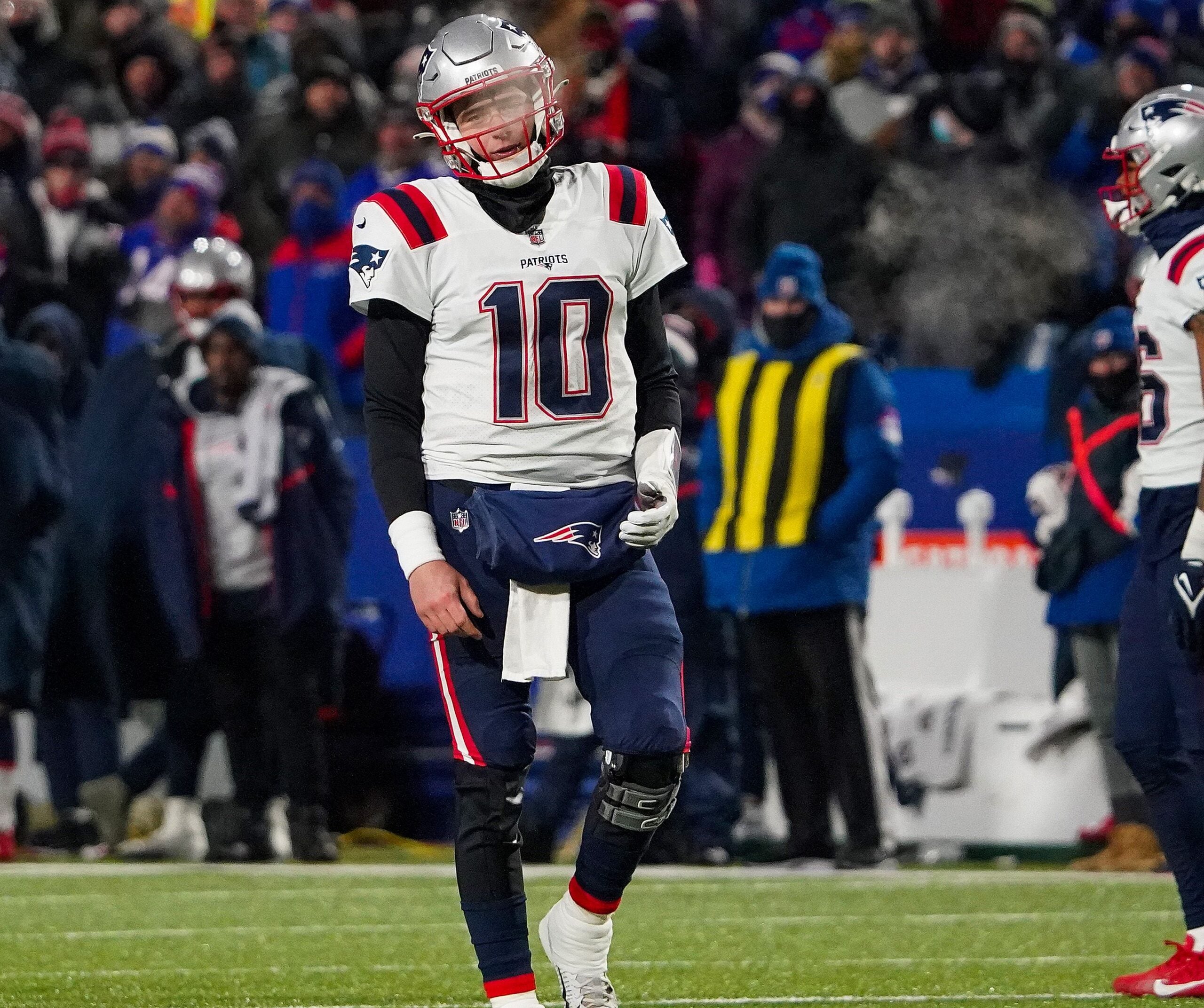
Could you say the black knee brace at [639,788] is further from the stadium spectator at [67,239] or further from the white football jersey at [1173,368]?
the stadium spectator at [67,239]

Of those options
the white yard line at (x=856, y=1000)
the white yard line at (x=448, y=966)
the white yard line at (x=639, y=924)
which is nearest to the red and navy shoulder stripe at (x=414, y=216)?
the white yard line at (x=856, y=1000)

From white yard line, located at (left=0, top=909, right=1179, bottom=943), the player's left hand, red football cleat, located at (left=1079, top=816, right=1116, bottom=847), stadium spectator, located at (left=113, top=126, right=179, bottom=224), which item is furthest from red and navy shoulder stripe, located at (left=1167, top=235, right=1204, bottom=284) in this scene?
→ stadium spectator, located at (left=113, top=126, right=179, bottom=224)

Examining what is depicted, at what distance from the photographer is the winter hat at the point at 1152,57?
36.8 feet

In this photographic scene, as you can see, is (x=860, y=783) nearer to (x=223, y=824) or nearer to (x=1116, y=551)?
(x=1116, y=551)

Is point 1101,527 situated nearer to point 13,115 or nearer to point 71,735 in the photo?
A: point 71,735

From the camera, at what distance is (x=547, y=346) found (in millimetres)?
4707

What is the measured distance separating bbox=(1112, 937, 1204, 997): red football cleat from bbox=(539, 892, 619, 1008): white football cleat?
1381 millimetres

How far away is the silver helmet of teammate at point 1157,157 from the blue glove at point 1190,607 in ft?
2.87

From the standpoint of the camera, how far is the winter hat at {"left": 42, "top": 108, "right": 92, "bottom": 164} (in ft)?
40.7

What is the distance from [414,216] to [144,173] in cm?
833

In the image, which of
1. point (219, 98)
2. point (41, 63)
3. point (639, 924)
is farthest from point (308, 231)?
point (639, 924)

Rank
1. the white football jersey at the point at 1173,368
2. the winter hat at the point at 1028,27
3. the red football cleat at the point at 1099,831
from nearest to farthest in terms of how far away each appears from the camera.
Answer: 1. the white football jersey at the point at 1173,368
2. the red football cleat at the point at 1099,831
3. the winter hat at the point at 1028,27

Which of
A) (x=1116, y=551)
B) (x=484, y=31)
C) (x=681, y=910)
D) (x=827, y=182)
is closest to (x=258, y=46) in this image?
(x=827, y=182)

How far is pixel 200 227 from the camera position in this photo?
11.5m
